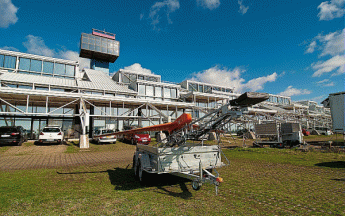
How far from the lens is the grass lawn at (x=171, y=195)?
12.9ft

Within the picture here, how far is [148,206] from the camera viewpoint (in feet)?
13.7

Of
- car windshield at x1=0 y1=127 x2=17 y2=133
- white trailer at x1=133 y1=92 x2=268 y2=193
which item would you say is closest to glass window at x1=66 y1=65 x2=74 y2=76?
car windshield at x1=0 y1=127 x2=17 y2=133

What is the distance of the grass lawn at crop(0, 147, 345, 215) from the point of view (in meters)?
3.93

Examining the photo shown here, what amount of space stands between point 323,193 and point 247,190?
1935 millimetres

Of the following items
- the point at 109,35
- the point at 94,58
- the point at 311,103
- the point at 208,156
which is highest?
the point at 109,35

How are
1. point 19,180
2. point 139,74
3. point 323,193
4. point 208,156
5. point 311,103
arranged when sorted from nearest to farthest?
point 323,193, point 208,156, point 19,180, point 139,74, point 311,103

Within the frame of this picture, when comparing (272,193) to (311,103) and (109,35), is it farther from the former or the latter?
(311,103)

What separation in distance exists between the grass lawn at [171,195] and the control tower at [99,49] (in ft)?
164

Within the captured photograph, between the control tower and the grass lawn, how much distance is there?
1973 inches

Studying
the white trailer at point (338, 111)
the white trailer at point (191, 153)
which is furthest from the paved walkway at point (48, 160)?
the white trailer at point (338, 111)

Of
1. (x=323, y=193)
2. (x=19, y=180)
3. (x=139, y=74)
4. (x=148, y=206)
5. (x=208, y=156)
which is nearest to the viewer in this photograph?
(x=148, y=206)

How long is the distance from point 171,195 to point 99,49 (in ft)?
184

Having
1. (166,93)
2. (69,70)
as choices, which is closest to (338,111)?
(166,93)

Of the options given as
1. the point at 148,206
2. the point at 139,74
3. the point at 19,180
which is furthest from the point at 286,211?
the point at 139,74
